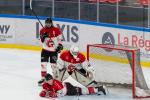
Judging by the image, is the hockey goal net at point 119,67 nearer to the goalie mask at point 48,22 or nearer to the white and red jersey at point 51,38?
the white and red jersey at point 51,38

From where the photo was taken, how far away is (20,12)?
A: 15.4 metres

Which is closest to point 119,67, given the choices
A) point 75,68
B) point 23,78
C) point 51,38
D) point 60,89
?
point 75,68

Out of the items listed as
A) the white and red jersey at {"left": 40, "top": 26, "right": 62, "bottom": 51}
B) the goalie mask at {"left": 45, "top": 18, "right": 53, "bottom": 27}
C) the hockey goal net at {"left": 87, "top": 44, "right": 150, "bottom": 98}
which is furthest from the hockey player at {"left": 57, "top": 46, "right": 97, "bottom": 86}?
the goalie mask at {"left": 45, "top": 18, "right": 53, "bottom": 27}

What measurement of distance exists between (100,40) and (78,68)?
3515mm

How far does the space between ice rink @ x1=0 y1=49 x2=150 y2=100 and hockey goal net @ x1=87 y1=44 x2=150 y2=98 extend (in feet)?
0.53

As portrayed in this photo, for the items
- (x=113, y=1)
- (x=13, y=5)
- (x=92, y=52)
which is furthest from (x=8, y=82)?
(x=13, y=5)

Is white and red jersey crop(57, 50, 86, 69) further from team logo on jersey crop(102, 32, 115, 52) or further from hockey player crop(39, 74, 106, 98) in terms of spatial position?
team logo on jersey crop(102, 32, 115, 52)

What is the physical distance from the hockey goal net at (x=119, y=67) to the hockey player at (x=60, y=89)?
34 cm

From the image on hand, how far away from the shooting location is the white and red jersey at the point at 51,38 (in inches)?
352

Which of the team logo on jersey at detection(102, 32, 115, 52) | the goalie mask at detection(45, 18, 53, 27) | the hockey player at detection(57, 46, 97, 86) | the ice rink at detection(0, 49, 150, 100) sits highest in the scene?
the goalie mask at detection(45, 18, 53, 27)

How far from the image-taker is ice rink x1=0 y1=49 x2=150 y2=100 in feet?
27.5

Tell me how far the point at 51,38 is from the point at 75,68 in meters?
0.73

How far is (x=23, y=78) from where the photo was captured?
10.0m

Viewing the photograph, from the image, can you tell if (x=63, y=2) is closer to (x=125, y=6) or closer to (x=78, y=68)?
(x=125, y=6)
